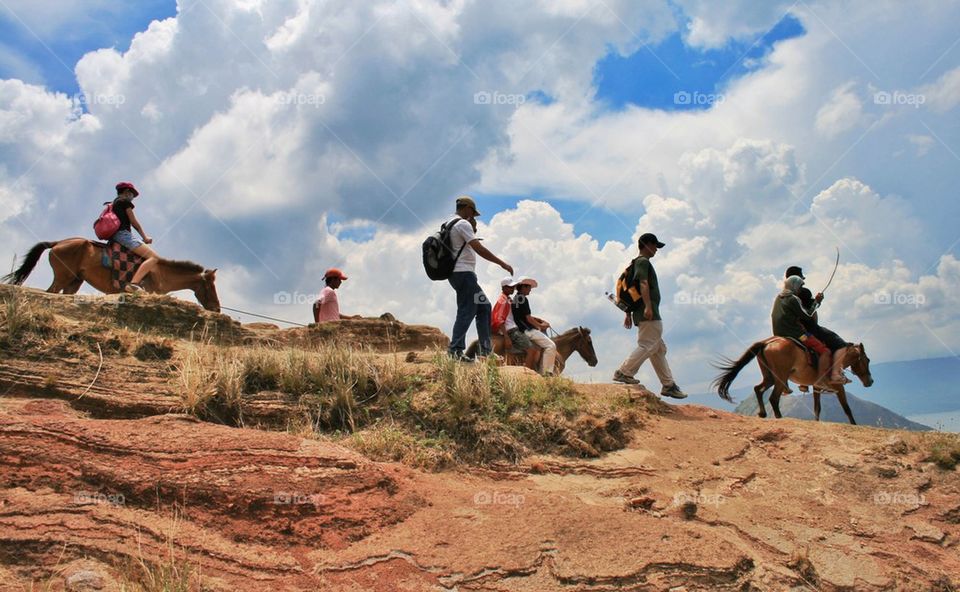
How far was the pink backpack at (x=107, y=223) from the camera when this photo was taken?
→ 13.2 metres

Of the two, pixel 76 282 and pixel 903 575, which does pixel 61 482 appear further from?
pixel 76 282

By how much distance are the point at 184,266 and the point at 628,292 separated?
9.21 meters

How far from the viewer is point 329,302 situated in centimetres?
1371

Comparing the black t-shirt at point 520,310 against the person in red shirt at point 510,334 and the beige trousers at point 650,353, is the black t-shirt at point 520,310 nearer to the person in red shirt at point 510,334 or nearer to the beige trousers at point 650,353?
the person in red shirt at point 510,334

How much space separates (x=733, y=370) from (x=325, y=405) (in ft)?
31.4

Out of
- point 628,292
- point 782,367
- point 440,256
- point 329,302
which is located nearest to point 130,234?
point 329,302

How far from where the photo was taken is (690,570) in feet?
20.3

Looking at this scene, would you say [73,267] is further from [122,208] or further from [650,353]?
[650,353]

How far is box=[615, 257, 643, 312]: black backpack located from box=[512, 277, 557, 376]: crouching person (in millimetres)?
2110

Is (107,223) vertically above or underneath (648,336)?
above

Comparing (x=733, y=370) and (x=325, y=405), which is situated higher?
(x=733, y=370)

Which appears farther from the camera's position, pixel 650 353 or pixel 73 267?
pixel 73 267

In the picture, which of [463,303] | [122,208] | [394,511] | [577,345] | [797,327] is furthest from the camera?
[577,345]

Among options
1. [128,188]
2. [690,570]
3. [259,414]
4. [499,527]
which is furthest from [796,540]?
[128,188]
